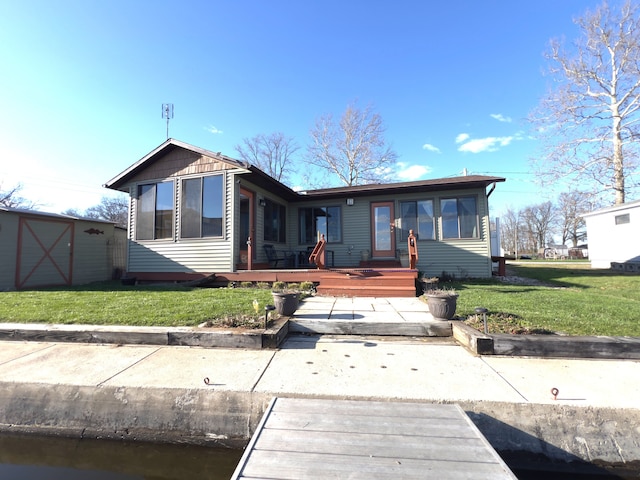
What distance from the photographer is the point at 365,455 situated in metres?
1.63

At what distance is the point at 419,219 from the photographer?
10.0 metres

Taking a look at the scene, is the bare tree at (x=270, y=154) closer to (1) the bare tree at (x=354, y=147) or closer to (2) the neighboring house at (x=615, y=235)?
(1) the bare tree at (x=354, y=147)

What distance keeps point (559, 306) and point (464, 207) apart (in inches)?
197

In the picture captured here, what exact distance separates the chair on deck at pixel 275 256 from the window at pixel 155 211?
3.07 meters

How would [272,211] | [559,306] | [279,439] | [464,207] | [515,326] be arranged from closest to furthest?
[279,439] → [515,326] → [559,306] → [464,207] → [272,211]

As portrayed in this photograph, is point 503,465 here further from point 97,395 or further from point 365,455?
point 97,395

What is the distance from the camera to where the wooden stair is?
266 inches

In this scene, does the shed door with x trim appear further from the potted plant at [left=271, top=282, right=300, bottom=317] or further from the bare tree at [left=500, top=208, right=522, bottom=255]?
the bare tree at [left=500, top=208, right=522, bottom=255]

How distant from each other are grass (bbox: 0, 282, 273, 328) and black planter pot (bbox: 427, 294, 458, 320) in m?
2.58

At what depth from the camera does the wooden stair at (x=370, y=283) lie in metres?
6.75

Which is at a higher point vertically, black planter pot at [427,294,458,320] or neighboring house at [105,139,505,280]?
neighboring house at [105,139,505,280]

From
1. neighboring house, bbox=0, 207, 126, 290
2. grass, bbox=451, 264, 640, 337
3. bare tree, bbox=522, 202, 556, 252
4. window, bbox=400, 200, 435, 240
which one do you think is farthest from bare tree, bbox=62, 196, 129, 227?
bare tree, bbox=522, 202, 556, 252

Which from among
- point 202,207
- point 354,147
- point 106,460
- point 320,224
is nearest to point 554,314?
point 106,460

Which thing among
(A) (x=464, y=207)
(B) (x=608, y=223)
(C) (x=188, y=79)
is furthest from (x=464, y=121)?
(C) (x=188, y=79)
